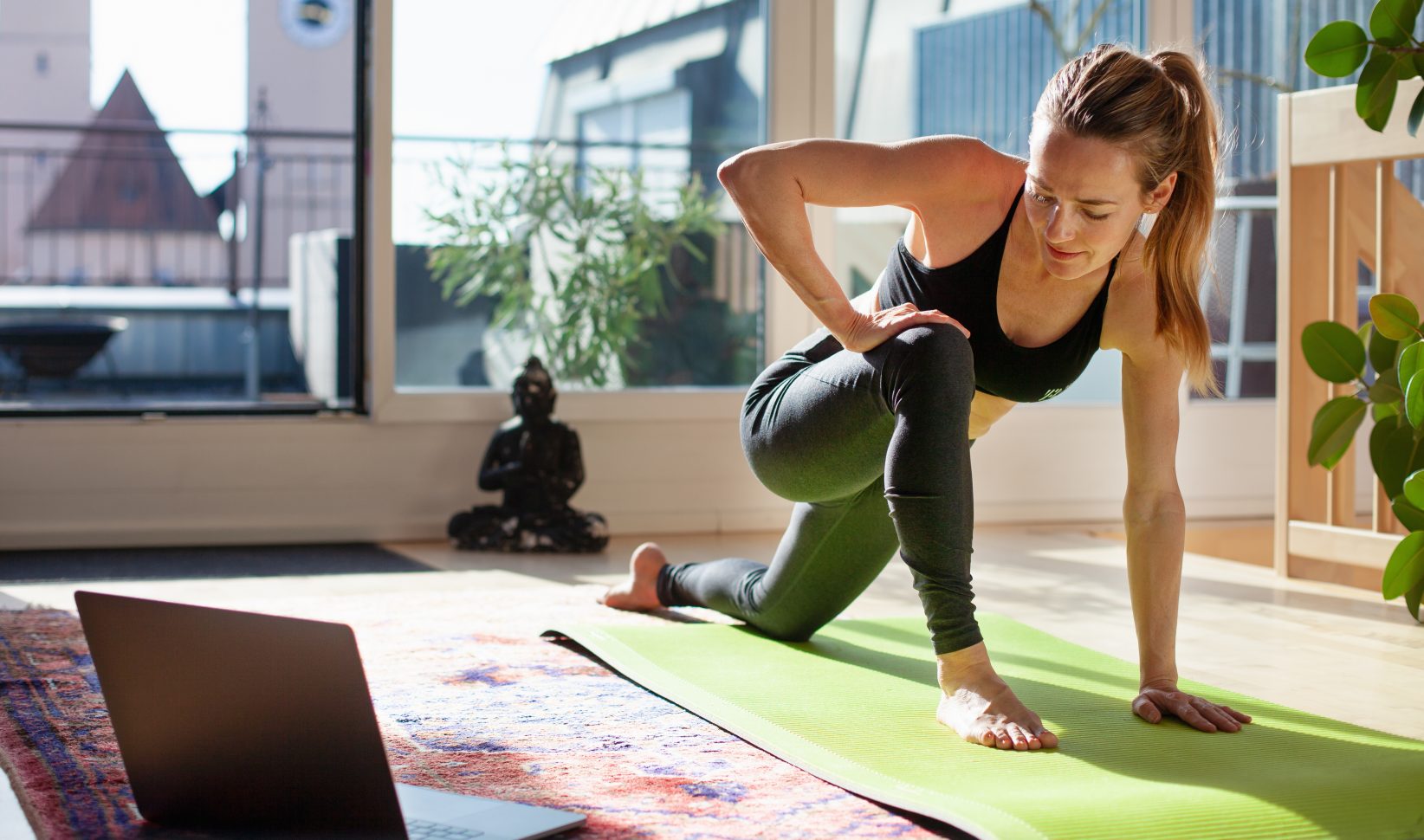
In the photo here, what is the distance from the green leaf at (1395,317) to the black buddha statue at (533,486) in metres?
1.96

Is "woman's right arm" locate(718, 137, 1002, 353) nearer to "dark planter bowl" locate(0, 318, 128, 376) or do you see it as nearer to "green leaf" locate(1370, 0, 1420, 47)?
"green leaf" locate(1370, 0, 1420, 47)

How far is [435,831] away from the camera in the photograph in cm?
124

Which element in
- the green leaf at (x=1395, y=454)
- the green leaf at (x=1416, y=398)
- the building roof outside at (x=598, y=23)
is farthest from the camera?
the building roof outside at (x=598, y=23)

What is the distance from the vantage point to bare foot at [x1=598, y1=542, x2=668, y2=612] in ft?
8.36

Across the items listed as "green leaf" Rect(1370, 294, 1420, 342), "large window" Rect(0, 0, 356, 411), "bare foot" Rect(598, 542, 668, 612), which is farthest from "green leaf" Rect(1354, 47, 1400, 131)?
"large window" Rect(0, 0, 356, 411)

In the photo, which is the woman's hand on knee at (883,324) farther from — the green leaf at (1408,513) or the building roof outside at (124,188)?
the building roof outside at (124,188)

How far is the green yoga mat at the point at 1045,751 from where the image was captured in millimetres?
1312

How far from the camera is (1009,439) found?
422cm

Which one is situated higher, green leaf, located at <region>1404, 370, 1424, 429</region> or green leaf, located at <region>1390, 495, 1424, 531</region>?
green leaf, located at <region>1404, 370, 1424, 429</region>

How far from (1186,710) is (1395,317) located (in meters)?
0.81

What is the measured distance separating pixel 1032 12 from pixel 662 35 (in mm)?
1182

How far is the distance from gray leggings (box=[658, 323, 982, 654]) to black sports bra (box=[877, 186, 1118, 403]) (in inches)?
5.0

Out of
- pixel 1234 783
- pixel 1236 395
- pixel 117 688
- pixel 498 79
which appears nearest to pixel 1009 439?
pixel 1236 395

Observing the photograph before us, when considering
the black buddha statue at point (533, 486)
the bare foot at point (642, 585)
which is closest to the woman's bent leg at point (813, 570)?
the bare foot at point (642, 585)
